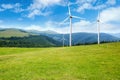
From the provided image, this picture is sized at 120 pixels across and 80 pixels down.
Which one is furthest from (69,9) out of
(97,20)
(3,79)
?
(3,79)

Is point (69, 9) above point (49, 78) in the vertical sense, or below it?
above

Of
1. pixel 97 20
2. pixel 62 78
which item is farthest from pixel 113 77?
pixel 97 20

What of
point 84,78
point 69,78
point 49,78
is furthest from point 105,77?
point 49,78

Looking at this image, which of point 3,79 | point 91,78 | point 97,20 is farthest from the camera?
point 97,20

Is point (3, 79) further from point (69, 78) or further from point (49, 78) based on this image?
point (69, 78)

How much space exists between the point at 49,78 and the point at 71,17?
58030 mm

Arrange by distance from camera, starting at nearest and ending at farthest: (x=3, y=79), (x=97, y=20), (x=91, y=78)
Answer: (x=91, y=78), (x=3, y=79), (x=97, y=20)

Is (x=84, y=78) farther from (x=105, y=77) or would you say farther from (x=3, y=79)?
(x=3, y=79)

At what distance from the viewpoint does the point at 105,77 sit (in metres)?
21.8

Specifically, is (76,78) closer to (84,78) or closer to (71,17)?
(84,78)

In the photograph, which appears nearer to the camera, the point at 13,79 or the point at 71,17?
the point at 13,79

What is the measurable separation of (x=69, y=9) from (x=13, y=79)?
6263 centimetres

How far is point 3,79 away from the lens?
23328 mm

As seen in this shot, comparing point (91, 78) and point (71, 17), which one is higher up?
point (71, 17)
